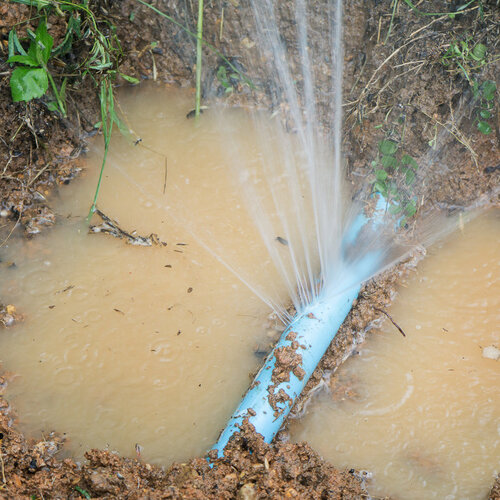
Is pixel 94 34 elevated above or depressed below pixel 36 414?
above

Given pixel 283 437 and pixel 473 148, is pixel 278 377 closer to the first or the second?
pixel 283 437

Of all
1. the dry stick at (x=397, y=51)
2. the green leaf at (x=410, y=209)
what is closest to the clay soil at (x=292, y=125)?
the dry stick at (x=397, y=51)

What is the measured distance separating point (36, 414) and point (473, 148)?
310 centimetres

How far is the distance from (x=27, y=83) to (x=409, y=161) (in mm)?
2350

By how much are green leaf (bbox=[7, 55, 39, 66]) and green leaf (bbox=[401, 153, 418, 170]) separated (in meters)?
2.29

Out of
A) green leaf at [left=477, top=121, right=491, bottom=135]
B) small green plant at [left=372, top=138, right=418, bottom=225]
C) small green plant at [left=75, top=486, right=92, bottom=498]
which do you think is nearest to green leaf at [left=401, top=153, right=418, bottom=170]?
small green plant at [left=372, top=138, right=418, bottom=225]

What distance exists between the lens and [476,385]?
316cm

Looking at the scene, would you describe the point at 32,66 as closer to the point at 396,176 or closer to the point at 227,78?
the point at 227,78

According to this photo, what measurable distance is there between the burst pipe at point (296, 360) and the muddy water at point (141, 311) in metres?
0.21

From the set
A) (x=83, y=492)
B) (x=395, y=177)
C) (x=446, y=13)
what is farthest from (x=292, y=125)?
(x=83, y=492)

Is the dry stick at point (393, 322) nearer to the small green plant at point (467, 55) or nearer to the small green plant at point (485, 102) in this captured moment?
the small green plant at point (485, 102)

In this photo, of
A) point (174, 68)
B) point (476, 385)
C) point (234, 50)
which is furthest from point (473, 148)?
point (174, 68)

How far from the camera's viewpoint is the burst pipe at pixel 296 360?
2.86 metres

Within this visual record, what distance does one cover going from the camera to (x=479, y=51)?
349cm
